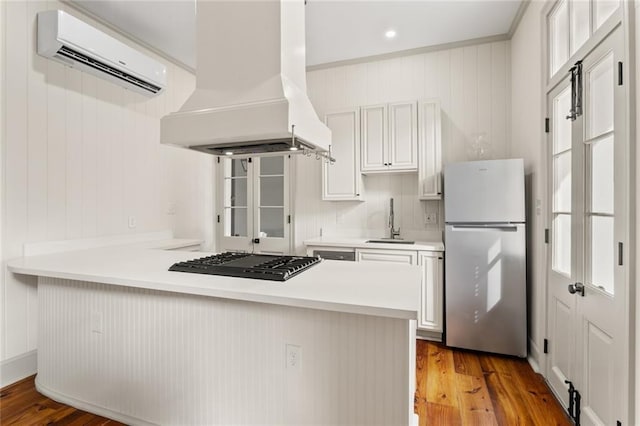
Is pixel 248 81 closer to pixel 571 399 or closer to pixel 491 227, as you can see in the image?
pixel 491 227

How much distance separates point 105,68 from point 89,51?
0.25 meters

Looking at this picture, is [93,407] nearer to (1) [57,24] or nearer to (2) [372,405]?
(2) [372,405]

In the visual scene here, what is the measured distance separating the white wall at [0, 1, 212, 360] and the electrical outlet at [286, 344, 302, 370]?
2.25 meters

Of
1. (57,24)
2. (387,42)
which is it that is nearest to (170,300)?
(57,24)

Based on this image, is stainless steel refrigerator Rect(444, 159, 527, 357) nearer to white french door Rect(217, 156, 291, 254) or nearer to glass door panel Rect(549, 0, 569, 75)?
glass door panel Rect(549, 0, 569, 75)

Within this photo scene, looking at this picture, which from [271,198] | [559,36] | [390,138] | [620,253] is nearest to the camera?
[620,253]

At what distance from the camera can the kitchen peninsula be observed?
4.40 feet

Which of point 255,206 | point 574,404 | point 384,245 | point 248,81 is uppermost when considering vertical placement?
point 248,81

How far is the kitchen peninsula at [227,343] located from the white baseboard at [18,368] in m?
0.35

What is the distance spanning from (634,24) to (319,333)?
6.08 ft

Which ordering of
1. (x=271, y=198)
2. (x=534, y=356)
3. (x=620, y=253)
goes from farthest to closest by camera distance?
(x=271, y=198) → (x=534, y=356) → (x=620, y=253)

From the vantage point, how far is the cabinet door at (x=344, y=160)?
3.51 meters

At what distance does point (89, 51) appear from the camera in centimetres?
242

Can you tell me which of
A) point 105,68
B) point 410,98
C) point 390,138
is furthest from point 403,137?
point 105,68
